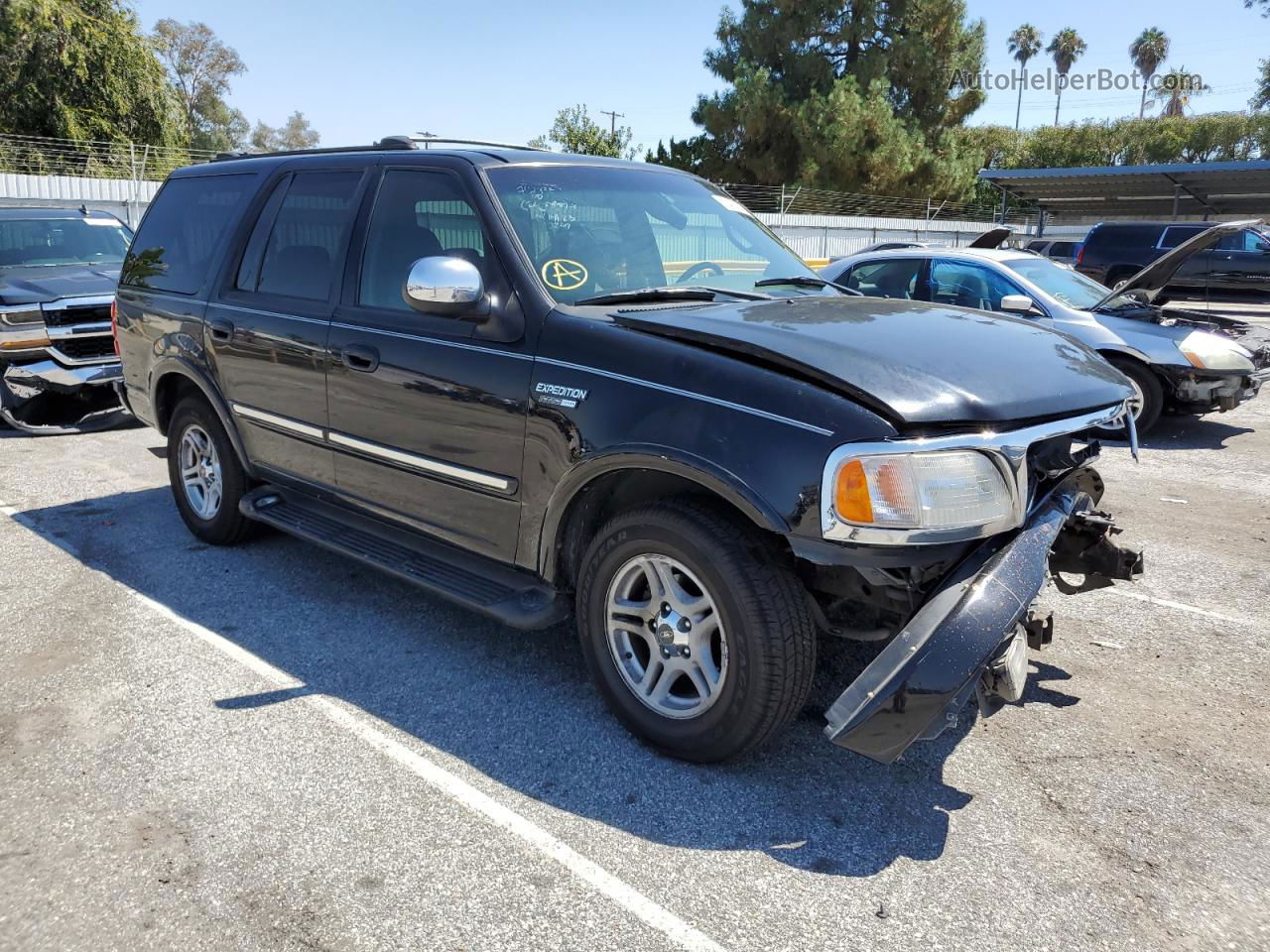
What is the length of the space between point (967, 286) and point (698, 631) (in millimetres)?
6462

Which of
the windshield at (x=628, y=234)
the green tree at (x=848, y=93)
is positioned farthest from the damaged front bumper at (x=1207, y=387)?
the green tree at (x=848, y=93)

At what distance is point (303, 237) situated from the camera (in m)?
4.56

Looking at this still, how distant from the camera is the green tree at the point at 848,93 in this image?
3666 centimetres

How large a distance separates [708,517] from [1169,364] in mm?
6893

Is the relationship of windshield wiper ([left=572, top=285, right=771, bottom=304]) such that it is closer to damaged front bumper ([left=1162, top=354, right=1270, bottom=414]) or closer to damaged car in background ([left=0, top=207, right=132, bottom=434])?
damaged front bumper ([left=1162, top=354, right=1270, bottom=414])

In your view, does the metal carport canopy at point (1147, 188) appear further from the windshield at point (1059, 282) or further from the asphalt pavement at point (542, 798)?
the asphalt pavement at point (542, 798)

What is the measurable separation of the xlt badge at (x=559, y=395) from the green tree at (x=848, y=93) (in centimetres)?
3566

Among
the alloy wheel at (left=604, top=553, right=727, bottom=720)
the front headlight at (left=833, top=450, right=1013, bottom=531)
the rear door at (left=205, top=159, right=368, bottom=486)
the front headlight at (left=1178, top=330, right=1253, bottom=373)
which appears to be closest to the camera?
the front headlight at (left=833, top=450, right=1013, bottom=531)

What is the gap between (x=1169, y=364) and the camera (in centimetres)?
816

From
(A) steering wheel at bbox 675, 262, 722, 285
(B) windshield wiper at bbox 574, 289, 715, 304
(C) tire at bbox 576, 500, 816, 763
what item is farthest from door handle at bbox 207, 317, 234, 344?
(C) tire at bbox 576, 500, 816, 763

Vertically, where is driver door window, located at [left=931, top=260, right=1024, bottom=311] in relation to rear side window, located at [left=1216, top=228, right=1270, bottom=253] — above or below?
below

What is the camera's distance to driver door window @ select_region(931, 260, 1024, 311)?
27.5ft

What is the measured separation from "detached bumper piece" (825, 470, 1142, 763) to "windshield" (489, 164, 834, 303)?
1.67 meters

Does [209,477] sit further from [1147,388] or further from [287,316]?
[1147,388]
